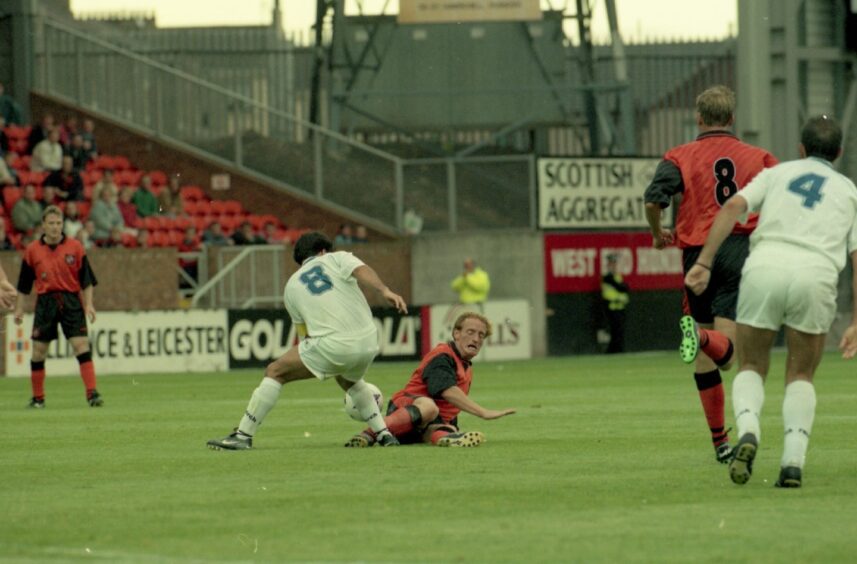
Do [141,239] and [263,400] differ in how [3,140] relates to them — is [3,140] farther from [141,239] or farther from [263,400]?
[263,400]

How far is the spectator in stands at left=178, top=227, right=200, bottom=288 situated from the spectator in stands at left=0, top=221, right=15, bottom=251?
305cm

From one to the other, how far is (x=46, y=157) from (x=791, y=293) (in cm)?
2467

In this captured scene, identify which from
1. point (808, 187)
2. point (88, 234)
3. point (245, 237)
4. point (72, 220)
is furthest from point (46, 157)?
point (808, 187)

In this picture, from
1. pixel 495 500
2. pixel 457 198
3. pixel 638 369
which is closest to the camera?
pixel 495 500

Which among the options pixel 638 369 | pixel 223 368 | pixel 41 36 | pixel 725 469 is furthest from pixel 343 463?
pixel 41 36

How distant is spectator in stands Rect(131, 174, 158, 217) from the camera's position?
109ft

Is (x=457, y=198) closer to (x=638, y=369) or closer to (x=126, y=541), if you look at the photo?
(x=638, y=369)

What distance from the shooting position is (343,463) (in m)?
11.7

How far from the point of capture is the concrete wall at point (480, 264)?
34.7 metres

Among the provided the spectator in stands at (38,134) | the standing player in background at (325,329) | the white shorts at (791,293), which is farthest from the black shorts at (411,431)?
the spectator in stands at (38,134)

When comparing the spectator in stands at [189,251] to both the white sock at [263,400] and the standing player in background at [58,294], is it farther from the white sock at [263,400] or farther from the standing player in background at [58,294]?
the white sock at [263,400]

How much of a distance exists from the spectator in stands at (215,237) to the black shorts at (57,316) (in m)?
12.9

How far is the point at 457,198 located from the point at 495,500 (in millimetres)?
25513

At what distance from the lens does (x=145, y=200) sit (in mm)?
33281
